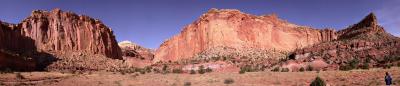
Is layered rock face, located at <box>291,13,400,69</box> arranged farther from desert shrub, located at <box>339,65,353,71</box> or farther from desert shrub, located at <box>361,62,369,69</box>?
desert shrub, located at <box>339,65,353,71</box>

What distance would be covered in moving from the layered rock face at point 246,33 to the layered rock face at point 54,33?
17282 millimetres

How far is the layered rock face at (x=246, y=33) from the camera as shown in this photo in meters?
73.9

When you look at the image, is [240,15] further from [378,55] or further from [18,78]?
[18,78]

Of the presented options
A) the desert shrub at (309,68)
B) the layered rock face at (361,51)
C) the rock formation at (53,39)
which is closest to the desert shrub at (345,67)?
the layered rock face at (361,51)

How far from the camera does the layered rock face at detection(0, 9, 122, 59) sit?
74312mm

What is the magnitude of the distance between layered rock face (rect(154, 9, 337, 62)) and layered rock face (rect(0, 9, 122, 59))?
1728cm

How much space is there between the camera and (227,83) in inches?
1320

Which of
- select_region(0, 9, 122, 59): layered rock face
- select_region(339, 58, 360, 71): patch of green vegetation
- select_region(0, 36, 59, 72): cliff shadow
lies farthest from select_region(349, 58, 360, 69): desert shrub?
select_region(0, 9, 122, 59): layered rock face

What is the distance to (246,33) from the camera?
247 ft

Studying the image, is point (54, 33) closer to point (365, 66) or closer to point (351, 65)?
point (351, 65)

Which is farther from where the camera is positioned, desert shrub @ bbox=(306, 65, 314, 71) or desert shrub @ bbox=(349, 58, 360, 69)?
desert shrub @ bbox=(306, 65, 314, 71)

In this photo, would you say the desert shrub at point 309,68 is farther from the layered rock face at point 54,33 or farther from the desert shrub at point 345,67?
the layered rock face at point 54,33

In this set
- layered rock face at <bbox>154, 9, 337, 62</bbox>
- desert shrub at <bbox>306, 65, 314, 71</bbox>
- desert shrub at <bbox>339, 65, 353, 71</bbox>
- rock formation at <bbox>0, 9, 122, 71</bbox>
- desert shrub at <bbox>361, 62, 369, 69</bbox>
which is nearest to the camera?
desert shrub at <bbox>361, 62, 369, 69</bbox>

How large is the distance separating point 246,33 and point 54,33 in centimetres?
3041
